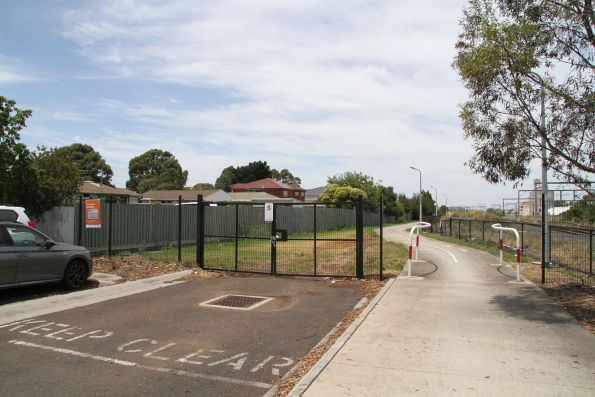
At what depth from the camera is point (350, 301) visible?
10078 millimetres

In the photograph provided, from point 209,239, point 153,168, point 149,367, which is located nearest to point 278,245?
point 209,239

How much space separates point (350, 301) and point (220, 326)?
3159 mm

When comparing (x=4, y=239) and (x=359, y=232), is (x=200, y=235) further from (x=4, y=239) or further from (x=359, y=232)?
(x=4, y=239)

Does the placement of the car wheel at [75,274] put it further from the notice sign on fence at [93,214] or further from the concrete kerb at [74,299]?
the notice sign on fence at [93,214]

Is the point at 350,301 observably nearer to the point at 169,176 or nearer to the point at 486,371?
the point at 486,371

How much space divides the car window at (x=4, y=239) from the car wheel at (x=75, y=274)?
1.41 metres

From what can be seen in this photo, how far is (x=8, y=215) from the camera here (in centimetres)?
1149

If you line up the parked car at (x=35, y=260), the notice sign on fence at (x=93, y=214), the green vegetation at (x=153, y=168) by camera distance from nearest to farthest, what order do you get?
the parked car at (x=35, y=260)
the notice sign on fence at (x=93, y=214)
the green vegetation at (x=153, y=168)

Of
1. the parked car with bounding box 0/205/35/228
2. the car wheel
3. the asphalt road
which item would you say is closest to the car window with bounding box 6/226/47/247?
the car wheel

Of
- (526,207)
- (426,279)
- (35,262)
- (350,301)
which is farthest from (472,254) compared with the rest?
(526,207)

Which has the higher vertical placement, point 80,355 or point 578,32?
point 578,32

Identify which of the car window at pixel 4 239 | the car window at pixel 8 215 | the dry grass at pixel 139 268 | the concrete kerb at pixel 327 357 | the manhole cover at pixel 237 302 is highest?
the car window at pixel 8 215

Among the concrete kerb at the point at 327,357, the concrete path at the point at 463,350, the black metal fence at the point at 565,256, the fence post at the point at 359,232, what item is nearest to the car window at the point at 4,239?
the concrete kerb at the point at 327,357

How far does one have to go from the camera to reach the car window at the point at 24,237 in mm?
9740
